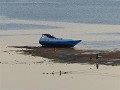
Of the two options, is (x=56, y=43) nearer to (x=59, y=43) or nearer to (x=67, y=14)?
(x=59, y=43)

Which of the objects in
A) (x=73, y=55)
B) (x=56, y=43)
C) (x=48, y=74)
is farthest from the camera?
(x=56, y=43)

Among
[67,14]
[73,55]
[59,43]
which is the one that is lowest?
[73,55]

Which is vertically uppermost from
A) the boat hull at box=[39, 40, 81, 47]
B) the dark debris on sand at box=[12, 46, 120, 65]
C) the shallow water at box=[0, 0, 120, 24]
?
the shallow water at box=[0, 0, 120, 24]

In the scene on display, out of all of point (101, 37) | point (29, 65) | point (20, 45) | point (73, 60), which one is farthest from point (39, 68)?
point (101, 37)

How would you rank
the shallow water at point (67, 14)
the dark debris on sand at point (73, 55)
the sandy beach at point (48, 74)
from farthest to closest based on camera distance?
the shallow water at point (67, 14) → the dark debris on sand at point (73, 55) → the sandy beach at point (48, 74)

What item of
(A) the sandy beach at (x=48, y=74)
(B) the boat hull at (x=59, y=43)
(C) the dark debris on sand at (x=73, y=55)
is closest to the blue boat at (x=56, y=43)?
(B) the boat hull at (x=59, y=43)

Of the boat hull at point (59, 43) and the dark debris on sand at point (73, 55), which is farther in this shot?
the boat hull at point (59, 43)

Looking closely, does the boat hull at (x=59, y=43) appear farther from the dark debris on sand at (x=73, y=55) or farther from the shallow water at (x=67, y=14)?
the shallow water at (x=67, y=14)

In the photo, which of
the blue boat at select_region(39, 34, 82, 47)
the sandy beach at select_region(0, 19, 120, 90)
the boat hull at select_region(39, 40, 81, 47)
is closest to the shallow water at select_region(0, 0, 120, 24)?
the blue boat at select_region(39, 34, 82, 47)

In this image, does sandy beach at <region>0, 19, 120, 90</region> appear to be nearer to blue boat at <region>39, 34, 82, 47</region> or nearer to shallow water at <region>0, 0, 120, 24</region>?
blue boat at <region>39, 34, 82, 47</region>

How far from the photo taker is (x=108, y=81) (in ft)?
89.2

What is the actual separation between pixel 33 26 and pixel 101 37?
54.2 ft

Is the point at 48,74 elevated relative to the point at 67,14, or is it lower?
lower

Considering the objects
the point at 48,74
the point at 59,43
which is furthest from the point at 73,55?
the point at 48,74
